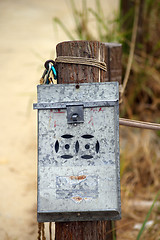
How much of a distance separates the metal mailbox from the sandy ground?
0.93m

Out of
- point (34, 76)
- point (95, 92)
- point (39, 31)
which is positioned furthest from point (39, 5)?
point (95, 92)

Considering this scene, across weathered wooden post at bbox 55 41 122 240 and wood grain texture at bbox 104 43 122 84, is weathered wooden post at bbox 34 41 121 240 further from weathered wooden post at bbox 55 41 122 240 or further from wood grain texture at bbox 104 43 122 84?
wood grain texture at bbox 104 43 122 84

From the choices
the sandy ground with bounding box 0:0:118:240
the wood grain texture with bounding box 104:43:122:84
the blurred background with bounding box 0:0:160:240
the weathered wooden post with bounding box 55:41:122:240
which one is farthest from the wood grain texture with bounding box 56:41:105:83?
the sandy ground with bounding box 0:0:118:240

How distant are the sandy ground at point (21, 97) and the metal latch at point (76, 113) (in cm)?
107

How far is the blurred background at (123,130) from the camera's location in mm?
2559

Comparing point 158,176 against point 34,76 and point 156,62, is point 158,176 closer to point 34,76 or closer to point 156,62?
point 156,62

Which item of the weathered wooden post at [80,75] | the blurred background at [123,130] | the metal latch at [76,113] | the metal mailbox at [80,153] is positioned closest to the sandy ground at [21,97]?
the blurred background at [123,130]

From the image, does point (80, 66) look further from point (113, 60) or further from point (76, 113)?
point (113, 60)

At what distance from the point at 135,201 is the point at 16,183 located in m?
1.08

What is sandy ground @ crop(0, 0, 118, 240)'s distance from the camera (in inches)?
104

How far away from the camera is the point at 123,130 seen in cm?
347

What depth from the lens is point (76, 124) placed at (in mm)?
1071

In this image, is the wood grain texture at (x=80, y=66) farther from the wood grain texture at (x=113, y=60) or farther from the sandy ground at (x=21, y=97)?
the sandy ground at (x=21, y=97)

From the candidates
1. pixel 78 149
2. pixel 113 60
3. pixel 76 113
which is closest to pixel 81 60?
pixel 76 113
